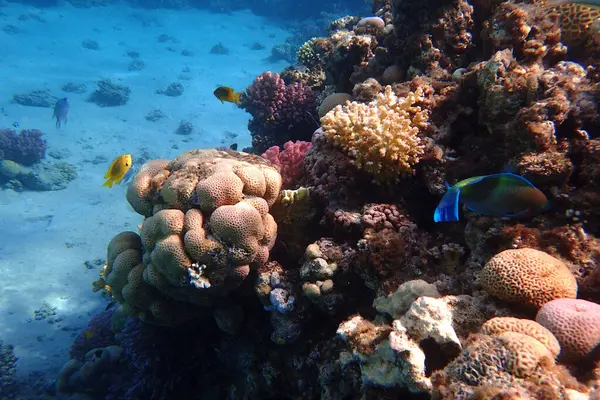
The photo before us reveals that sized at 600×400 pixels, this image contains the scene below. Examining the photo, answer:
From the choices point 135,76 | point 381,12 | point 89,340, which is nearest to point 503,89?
point 381,12

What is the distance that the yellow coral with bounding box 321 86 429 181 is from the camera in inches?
121

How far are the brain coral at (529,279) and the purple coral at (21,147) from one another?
18226 millimetres

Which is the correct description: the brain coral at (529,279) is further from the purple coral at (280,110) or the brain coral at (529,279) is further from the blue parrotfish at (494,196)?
the purple coral at (280,110)

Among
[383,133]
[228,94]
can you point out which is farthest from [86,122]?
[383,133]

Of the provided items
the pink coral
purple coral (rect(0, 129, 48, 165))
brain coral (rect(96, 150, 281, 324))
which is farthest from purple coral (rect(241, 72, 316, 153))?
purple coral (rect(0, 129, 48, 165))

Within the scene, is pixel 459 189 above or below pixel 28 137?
above

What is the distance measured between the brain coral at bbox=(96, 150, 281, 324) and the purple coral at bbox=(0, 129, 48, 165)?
14.4 metres

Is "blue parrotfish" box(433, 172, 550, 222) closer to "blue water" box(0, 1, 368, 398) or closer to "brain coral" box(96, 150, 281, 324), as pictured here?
"brain coral" box(96, 150, 281, 324)

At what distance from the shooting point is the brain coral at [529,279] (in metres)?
1.98

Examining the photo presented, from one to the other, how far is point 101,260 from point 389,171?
10.9m

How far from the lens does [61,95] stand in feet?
66.2

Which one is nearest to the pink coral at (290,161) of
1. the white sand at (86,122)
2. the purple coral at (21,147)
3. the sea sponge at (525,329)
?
the sea sponge at (525,329)

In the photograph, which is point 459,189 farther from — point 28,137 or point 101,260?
point 28,137

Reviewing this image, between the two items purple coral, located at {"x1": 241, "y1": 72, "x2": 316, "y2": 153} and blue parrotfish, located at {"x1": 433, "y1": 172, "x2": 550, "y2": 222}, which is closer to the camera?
blue parrotfish, located at {"x1": 433, "y1": 172, "x2": 550, "y2": 222}
